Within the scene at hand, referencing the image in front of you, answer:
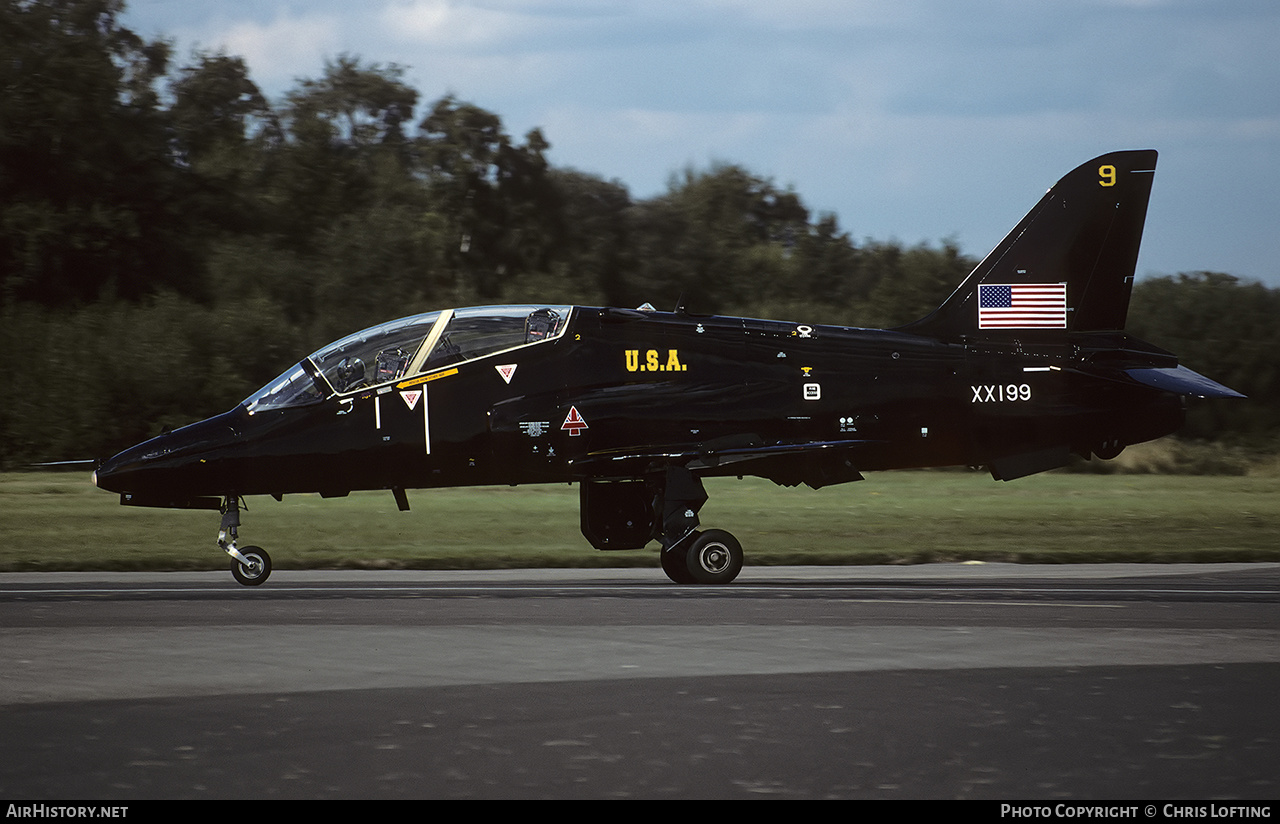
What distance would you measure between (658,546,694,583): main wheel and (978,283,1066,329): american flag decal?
4947mm

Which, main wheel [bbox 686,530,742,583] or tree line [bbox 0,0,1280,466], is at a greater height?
tree line [bbox 0,0,1280,466]

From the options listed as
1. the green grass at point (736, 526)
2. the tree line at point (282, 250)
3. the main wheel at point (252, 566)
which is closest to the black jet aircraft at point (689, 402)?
the main wheel at point (252, 566)

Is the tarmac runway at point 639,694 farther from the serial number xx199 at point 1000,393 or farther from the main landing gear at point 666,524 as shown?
the serial number xx199 at point 1000,393

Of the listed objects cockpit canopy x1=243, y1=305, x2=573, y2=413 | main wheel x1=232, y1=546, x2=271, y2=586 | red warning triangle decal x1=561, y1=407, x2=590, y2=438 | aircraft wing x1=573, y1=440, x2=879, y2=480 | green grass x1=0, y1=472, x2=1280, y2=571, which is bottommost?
green grass x1=0, y1=472, x2=1280, y2=571

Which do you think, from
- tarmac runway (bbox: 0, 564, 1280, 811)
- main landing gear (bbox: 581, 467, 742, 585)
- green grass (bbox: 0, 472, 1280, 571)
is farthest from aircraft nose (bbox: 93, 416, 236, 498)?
main landing gear (bbox: 581, 467, 742, 585)

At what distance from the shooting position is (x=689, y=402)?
1697cm

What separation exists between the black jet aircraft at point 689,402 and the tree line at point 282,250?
14.8 meters

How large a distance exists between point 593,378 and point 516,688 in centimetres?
775

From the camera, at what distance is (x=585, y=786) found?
6812 mm

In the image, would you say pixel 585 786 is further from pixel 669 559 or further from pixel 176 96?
pixel 176 96

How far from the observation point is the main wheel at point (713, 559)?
16.2 meters

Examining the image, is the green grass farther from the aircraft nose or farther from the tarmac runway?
the tarmac runway

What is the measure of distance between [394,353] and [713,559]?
13.2ft

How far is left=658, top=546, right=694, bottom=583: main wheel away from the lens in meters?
16.3
